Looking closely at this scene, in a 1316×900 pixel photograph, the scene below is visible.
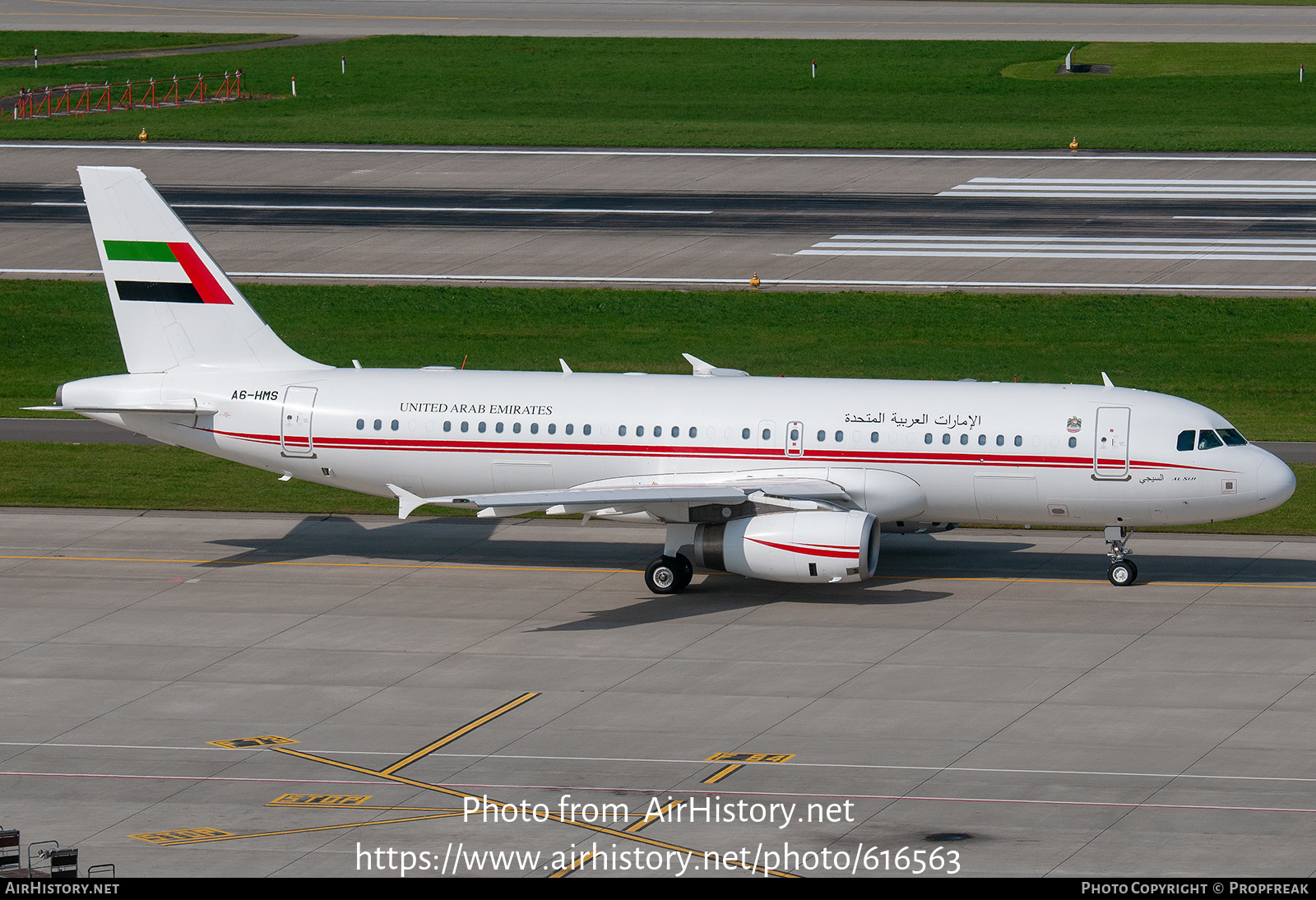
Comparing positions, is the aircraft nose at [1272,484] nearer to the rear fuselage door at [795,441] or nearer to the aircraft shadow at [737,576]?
the aircraft shadow at [737,576]

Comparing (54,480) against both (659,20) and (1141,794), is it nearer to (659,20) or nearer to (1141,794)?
(1141,794)

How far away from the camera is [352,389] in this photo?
3888 cm

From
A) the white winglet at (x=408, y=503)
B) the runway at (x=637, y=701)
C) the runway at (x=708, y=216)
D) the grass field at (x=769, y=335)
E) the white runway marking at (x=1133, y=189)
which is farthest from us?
the white runway marking at (x=1133, y=189)

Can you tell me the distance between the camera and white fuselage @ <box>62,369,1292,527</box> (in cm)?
3644

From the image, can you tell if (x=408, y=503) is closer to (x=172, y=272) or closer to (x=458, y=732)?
(x=458, y=732)

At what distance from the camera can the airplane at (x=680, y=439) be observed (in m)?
36.1

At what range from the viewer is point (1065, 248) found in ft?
215

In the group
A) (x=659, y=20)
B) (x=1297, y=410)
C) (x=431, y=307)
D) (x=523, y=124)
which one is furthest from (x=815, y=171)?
(x=659, y=20)

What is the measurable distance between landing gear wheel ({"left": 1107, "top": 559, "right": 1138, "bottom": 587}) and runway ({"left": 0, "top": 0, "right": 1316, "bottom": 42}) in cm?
6936

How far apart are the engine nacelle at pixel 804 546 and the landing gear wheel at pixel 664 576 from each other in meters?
1.34

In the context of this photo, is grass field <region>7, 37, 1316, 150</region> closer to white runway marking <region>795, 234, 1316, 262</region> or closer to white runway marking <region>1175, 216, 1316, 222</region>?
white runway marking <region>1175, 216, 1316, 222</region>

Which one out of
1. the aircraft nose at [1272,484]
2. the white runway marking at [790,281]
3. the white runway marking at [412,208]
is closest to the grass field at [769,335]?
the white runway marking at [790,281]

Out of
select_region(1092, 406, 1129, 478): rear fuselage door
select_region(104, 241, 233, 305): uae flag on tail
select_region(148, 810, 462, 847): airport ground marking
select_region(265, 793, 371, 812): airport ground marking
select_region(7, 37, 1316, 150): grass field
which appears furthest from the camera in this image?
select_region(7, 37, 1316, 150): grass field

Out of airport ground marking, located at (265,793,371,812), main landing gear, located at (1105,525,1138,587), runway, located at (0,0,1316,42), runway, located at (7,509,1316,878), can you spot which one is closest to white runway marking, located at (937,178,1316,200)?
runway, located at (0,0,1316,42)
